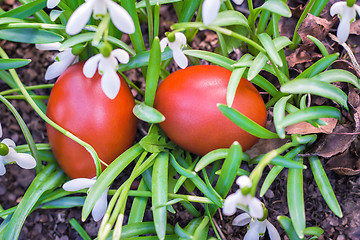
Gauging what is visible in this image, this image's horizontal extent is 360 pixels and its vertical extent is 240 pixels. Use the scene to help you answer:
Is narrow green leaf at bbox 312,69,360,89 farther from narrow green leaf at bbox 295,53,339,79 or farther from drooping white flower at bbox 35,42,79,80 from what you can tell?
drooping white flower at bbox 35,42,79,80

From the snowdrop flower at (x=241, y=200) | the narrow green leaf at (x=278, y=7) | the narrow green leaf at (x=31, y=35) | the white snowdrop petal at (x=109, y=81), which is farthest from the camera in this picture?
the narrow green leaf at (x=31, y=35)

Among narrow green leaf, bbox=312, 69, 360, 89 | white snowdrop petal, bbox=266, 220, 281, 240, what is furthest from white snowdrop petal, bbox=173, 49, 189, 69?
white snowdrop petal, bbox=266, 220, 281, 240

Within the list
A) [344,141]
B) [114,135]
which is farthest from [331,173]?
[114,135]

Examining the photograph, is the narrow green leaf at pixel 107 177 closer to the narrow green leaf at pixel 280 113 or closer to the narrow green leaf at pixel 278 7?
the narrow green leaf at pixel 280 113

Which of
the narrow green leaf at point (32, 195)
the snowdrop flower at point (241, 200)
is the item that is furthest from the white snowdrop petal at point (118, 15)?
the narrow green leaf at point (32, 195)

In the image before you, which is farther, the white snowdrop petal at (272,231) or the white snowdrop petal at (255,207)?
the white snowdrop petal at (272,231)

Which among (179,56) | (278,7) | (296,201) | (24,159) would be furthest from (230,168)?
(24,159)

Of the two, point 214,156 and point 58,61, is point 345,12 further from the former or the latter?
point 58,61
